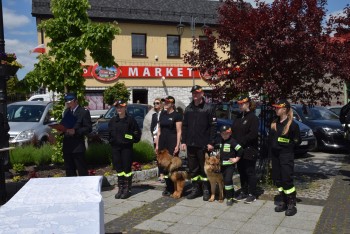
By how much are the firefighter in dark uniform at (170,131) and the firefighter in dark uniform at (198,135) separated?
250mm

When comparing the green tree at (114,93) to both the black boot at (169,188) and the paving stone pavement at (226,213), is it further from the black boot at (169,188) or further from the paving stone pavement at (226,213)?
the black boot at (169,188)

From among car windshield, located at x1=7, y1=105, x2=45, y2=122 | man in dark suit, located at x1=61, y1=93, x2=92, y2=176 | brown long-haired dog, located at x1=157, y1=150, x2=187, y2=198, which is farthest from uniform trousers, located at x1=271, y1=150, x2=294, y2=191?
car windshield, located at x1=7, y1=105, x2=45, y2=122

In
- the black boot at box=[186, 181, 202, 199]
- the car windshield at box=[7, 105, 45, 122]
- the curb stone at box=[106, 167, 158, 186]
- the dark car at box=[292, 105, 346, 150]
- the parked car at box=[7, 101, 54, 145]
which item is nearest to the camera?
the black boot at box=[186, 181, 202, 199]

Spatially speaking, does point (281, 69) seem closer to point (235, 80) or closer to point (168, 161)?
point (235, 80)

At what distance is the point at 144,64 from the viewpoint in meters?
27.2

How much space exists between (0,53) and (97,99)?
1944 cm

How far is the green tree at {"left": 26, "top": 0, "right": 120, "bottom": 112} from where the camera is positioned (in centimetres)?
858

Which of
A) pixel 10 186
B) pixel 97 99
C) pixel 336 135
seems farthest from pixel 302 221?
pixel 97 99

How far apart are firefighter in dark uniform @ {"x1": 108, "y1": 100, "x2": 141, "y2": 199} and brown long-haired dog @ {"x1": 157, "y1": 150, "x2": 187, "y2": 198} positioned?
0.58 m

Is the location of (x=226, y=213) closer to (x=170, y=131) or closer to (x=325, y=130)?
(x=170, y=131)

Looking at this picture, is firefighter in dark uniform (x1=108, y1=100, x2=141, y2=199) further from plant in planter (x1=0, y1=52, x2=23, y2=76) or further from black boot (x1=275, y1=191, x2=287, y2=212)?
black boot (x1=275, y1=191, x2=287, y2=212)

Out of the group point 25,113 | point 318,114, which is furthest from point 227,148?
point 318,114

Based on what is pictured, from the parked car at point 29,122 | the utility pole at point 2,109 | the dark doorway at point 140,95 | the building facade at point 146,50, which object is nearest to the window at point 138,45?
the building facade at point 146,50

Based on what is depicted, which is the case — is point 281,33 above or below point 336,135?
above
